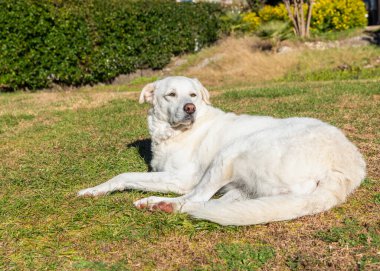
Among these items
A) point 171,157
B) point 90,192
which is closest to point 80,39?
point 171,157

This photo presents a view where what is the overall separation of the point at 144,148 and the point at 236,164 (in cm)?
253

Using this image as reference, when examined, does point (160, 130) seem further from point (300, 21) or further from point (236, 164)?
point (300, 21)

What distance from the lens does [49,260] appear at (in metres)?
3.19

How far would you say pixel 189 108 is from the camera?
189 inches

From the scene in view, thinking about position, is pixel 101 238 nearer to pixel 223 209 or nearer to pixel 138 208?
pixel 138 208

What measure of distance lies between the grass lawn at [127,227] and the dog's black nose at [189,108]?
0.94 metres

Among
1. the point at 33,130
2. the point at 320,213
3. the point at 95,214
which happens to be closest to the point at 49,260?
the point at 95,214

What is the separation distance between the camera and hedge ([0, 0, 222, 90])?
13195mm

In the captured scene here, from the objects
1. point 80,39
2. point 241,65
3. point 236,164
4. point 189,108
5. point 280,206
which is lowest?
point 241,65

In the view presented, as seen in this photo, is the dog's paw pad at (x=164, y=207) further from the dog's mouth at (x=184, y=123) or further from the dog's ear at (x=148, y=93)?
the dog's ear at (x=148, y=93)

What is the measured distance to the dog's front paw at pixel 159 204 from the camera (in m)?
4.01

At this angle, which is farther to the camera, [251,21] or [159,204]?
[251,21]

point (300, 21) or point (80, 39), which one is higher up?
point (80, 39)

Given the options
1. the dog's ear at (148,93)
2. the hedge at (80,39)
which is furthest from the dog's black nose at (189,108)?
the hedge at (80,39)
